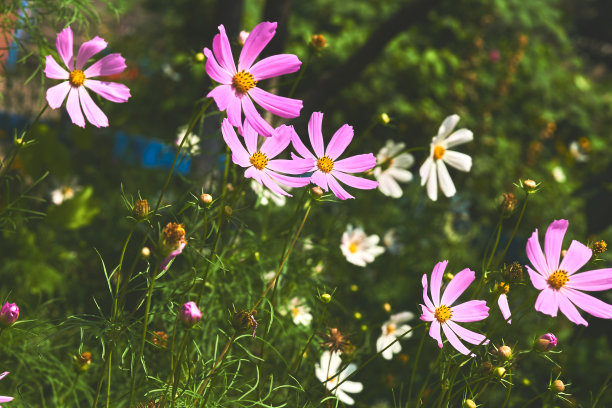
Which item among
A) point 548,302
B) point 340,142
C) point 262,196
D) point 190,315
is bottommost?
point 190,315

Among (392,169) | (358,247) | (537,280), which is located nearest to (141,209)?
(537,280)

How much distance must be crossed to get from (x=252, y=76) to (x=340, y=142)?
16 centimetres

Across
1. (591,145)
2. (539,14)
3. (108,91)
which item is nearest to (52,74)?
(108,91)

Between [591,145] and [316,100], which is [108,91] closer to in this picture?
[316,100]

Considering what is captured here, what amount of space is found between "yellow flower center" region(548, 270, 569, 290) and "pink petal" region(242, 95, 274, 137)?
411 millimetres

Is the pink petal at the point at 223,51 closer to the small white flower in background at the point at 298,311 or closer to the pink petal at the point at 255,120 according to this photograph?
the pink petal at the point at 255,120

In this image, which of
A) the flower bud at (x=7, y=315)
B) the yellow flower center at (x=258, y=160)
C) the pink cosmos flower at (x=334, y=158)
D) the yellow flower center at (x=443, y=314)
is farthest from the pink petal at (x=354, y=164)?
the flower bud at (x=7, y=315)

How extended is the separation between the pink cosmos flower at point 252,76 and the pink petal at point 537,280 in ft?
1.14

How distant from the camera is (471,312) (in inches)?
30.7

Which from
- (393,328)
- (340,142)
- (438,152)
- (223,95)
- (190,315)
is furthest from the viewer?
(393,328)

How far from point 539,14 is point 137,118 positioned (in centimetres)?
265

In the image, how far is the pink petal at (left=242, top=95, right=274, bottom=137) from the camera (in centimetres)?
76

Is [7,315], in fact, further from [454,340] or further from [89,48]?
[454,340]

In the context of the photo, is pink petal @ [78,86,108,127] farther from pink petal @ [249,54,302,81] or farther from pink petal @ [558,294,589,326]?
pink petal @ [558,294,589,326]
